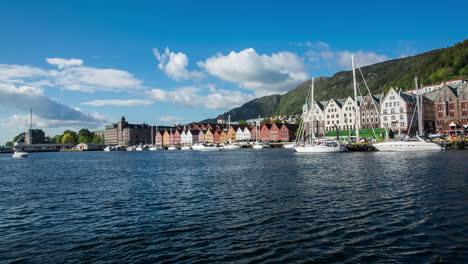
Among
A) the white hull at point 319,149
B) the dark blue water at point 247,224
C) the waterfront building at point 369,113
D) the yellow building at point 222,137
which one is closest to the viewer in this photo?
the dark blue water at point 247,224

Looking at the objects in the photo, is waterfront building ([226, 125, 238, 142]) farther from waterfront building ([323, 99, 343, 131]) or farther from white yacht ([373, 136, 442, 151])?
white yacht ([373, 136, 442, 151])

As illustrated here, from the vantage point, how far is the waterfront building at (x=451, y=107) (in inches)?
4237

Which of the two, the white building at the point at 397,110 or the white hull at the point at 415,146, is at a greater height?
the white building at the point at 397,110

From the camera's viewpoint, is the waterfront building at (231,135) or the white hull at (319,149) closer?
the white hull at (319,149)

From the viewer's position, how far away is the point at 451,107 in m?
111

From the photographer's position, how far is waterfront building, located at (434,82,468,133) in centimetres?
10762

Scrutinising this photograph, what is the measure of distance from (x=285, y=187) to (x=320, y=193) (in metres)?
3.78

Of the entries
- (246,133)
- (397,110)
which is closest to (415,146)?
(397,110)

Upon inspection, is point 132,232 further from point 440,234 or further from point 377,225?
point 440,234

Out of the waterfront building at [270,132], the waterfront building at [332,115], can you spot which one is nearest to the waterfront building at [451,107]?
the waterfront building at [332,115]

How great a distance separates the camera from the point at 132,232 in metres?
15.1

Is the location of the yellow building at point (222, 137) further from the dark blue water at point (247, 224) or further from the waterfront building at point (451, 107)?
the dark blue water at point (247, 224)

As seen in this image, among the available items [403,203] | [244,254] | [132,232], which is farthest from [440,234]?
[132,232]

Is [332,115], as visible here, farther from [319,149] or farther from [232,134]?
[319,149]
